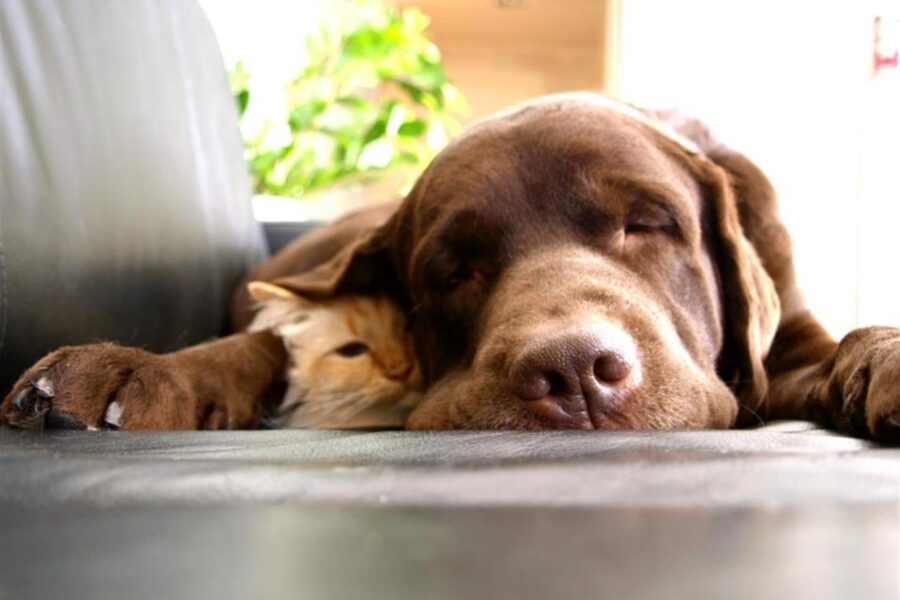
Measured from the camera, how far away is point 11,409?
3.49ft

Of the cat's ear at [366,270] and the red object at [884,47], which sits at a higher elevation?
the red object at [884,47]

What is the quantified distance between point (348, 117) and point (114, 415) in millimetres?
4177

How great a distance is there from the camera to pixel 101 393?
3.88ft

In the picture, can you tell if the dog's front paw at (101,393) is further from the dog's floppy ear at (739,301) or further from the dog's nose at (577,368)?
the dog's floppy ear at (739,301)

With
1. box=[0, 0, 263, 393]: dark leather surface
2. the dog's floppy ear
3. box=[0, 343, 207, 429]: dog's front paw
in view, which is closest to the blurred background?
the dog's floppy ear

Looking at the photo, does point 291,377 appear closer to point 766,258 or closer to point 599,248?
point 599,248

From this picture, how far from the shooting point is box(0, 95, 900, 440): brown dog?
3.59 feet

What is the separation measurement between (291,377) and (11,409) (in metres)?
0.70

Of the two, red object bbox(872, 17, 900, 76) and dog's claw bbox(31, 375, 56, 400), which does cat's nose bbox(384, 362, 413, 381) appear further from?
red object bbox(872, 17, 900, 76)

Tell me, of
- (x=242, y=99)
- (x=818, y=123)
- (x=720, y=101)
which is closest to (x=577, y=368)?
(x=242, y=99)

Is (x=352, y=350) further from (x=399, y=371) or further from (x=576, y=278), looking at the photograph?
(x=576, y=278)

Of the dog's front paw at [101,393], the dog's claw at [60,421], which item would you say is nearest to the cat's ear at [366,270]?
the dog's front paw at [101,393]

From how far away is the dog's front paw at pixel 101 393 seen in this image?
1.08 meters

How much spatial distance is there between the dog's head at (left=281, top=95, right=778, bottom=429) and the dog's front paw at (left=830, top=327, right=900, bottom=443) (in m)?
0.18
